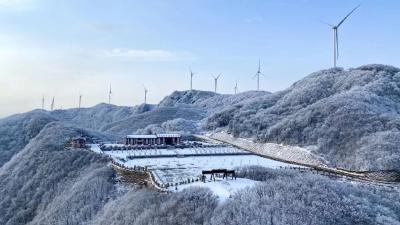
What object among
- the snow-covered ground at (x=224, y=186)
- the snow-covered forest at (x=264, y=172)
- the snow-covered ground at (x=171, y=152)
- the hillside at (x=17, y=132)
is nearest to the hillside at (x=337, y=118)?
the snow-covered forest at (x=264, y=172)

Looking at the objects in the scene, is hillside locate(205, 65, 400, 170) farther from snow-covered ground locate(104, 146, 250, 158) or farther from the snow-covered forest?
snow-covered ground locate(104, 146, 250, 158)

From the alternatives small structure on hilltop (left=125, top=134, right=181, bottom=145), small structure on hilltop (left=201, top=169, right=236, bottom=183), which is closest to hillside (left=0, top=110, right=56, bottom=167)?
small structure on hilltop (left=125, top=134, right=181, bottom=145)

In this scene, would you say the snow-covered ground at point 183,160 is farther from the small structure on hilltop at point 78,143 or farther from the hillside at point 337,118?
the hillside at point 337,118

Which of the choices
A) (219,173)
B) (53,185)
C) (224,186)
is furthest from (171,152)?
(224,186)

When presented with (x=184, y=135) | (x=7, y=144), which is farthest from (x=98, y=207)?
(x=7, y=144)

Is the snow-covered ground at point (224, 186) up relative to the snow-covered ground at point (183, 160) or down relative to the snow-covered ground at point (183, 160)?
down

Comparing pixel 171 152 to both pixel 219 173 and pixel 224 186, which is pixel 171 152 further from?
pixel 224 186

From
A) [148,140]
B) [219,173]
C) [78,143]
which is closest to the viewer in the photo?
[219,173]
